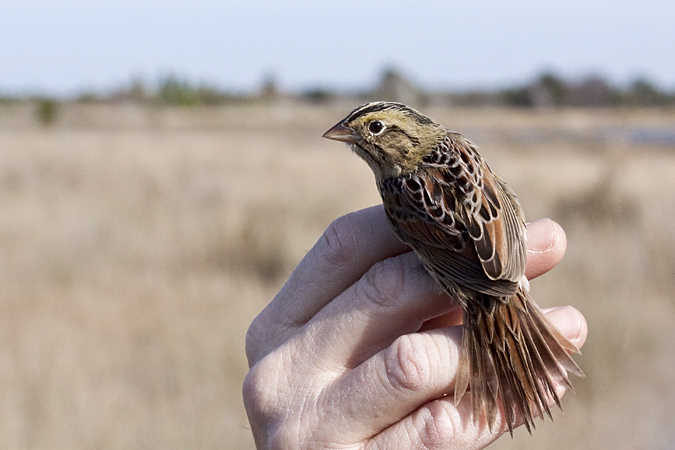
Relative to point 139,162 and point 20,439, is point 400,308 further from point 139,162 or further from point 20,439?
point 139,162

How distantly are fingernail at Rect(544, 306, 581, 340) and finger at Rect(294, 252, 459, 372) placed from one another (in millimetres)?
347

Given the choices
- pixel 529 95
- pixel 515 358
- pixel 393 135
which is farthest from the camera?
pixel 529 95

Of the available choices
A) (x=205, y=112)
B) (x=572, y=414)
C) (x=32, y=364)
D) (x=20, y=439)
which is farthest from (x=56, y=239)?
(x=205, y=112)

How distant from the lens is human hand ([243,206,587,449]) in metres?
1.80

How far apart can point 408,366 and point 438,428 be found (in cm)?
21

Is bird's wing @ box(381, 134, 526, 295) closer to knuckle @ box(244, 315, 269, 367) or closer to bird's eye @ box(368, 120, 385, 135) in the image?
bird's eye @ box(368, 120, 385, 135)

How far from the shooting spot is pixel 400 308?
1.92 metres

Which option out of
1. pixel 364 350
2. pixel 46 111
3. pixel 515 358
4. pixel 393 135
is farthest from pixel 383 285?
pixel 46 111

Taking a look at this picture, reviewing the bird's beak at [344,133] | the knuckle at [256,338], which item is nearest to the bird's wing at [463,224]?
the bird's beak at [344,133]

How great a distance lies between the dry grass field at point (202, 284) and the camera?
15.4 ft

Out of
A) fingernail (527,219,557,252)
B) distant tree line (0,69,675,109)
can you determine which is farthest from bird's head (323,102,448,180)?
distant tree line (0,69,675,109)

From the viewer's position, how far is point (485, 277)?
1936 millimetres

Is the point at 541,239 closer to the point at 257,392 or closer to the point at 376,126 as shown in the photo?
the point at 376,126

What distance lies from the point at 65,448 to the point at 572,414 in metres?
3.57
